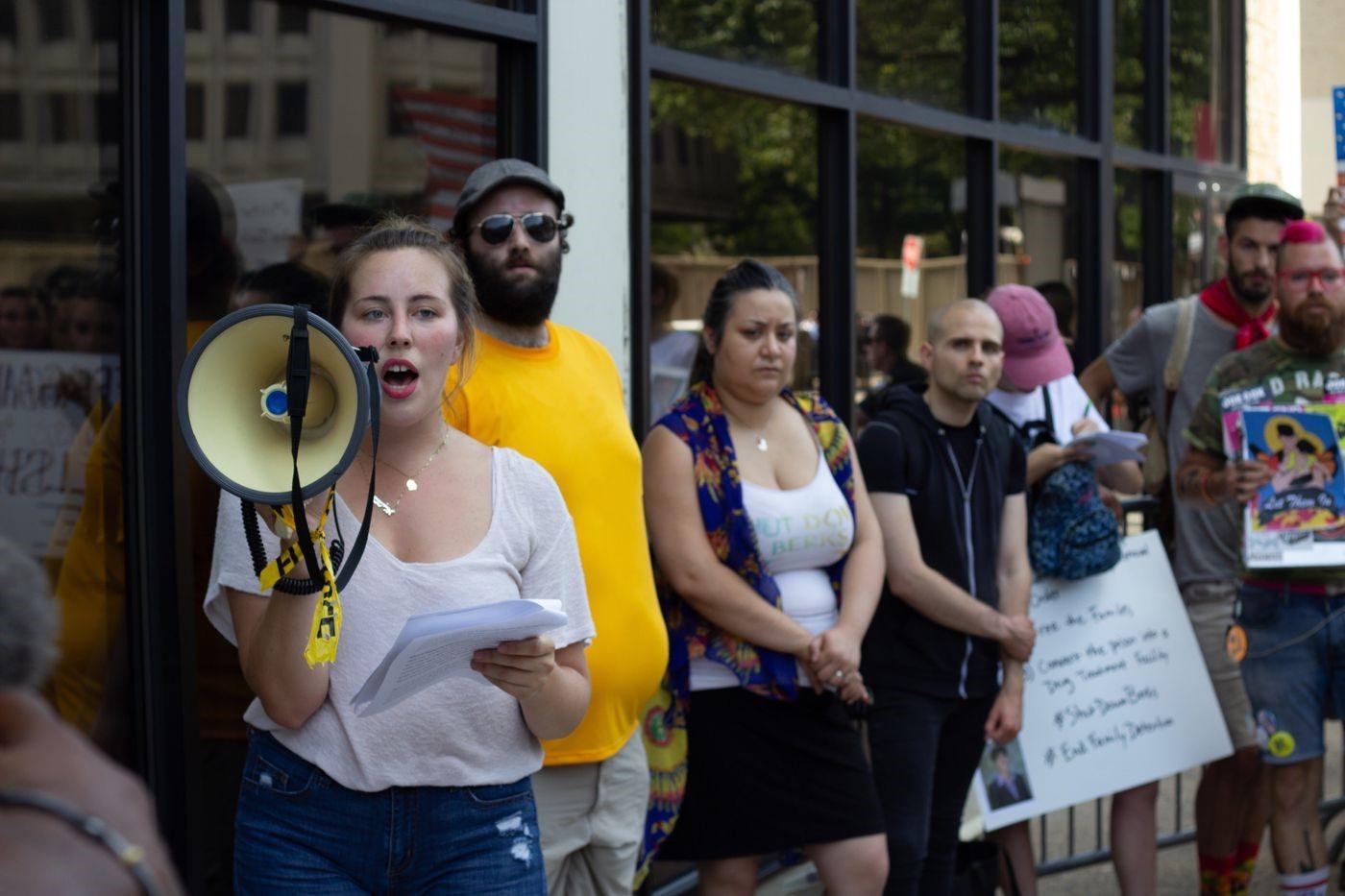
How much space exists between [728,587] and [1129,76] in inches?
202

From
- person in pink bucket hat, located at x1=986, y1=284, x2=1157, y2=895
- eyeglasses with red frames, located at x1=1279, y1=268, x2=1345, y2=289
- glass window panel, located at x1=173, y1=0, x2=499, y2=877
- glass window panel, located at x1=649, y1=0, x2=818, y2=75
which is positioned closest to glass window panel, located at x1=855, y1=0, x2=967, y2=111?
glass window panel, located at x1=649, y1=0, x2=818, y2=75

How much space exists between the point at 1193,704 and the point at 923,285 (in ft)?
6.35

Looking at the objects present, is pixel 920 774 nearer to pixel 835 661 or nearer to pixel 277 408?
pixel 835 661

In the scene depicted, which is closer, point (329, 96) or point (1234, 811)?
point (329, 96)

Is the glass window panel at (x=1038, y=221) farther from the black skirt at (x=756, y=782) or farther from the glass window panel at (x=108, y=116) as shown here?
the glass window panel at (x=108, y=116)

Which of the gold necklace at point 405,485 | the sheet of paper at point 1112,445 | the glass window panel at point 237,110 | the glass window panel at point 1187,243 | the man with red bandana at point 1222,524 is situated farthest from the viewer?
the glass window panel at point 1187,243

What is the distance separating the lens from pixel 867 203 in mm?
6109

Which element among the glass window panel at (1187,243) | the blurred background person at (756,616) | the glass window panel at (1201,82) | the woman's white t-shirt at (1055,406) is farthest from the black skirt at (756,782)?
the glass window panel at (1201,82)

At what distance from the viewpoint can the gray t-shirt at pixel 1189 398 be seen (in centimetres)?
580

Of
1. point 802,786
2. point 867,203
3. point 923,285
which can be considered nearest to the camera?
point 802,786

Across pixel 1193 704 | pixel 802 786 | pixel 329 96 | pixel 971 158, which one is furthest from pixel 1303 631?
pixel 329 96

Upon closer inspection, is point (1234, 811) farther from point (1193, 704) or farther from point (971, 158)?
point (971, 158)

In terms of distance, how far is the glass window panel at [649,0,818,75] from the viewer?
5.00m

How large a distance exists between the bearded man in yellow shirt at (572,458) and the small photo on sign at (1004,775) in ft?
5.76
